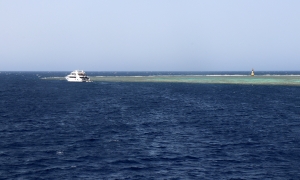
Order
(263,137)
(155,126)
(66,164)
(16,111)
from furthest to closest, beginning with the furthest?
(16,111) → (155,126) → (263,137) → (66,164)

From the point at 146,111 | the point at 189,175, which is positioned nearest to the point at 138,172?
the point at 189,175

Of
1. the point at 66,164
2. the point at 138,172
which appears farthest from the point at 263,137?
the point at 66,164

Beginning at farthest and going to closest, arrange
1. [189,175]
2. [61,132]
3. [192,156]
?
[61,132], [192,156], [189,175]

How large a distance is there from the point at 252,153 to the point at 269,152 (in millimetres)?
2341

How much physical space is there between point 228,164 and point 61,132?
94.5ft

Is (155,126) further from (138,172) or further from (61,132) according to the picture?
(138,172)

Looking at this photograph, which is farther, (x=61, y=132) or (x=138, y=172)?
(x=61, y=132)

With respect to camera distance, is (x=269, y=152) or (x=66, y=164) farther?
(x=269, y=152)

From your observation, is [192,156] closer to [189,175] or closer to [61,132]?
[189,175]

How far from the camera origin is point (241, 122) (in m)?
65.2

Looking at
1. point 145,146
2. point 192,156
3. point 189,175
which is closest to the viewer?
point 189,175

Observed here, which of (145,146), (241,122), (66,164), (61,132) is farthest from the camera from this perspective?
(241,122)

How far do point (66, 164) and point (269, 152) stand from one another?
81.3 feet

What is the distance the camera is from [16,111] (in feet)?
269
